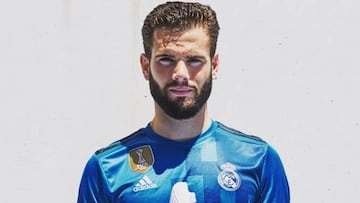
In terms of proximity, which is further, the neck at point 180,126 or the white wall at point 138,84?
the white wall at point 138,84

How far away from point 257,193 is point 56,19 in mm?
886

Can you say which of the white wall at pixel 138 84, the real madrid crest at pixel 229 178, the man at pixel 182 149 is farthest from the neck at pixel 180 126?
the white wall at pixel 138 84

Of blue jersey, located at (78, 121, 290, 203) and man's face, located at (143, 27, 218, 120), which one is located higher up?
man's face, located at (143, 27, 218, 120)

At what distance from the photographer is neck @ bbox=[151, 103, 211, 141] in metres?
1.47

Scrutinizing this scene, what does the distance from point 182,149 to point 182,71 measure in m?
0.19

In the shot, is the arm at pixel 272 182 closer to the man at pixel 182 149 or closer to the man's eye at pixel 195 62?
the man at pixel 182 149

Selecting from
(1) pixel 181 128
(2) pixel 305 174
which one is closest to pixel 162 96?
(1) pixel 181 128

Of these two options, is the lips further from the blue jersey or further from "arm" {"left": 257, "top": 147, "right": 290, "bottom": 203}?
"arm" {"left": 257, "top": 147, "right": 290, "bottom": 203}

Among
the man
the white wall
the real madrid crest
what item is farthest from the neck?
the white wall

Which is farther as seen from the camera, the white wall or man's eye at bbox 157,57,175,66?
the white wall

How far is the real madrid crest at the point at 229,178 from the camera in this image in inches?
56.3

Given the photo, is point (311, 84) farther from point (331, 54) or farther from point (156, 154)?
point (156, 154)

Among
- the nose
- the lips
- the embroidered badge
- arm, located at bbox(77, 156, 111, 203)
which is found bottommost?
arm, located at bbox(77, 156, 111, 203)

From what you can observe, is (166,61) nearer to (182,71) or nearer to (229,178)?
(182,71)
